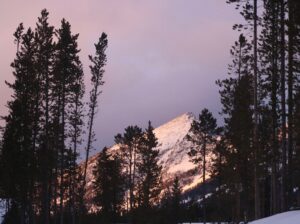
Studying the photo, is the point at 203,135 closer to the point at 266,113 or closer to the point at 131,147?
the point at 131,147

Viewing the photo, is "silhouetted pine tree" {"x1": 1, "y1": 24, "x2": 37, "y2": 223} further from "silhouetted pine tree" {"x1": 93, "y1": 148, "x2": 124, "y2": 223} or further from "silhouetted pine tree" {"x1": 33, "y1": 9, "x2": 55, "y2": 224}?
"silhouetted pine tree" {"x1": 93, "y1": 148, "x2": 124, "y2": 223}

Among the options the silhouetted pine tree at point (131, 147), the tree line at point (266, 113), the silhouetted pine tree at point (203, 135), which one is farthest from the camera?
the silhouetted pine tree at point (131, 147)

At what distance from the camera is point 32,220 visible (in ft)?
108

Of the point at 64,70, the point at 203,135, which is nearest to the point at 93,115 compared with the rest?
the point at 64,70

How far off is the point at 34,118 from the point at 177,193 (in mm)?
39522

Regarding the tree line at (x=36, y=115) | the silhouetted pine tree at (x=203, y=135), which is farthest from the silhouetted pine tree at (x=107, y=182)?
the tree line at (x=36, y=115)

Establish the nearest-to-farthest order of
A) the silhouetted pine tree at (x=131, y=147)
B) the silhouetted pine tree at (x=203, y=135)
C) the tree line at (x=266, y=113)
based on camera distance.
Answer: the tree line at (x=266, y=113)
the silhouetted pine tree at (x=203, y=135)
the silhouetted pine tree at (x=131, y=147)

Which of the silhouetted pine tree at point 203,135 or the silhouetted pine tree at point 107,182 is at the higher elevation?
the silhouetted pine tree at point 203,135

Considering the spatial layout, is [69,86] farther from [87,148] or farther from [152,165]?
[152,165]

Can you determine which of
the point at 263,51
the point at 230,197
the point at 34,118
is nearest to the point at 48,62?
the point at 34,118

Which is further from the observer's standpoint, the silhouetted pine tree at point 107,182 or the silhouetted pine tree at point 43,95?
the silhouetted pine tree at point 107,182

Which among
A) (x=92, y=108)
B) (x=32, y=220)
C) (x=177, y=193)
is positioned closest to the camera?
(x=32, y=220)

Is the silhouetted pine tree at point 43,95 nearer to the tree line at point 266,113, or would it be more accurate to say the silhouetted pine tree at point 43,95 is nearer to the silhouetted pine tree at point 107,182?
the tree line at point 266,113

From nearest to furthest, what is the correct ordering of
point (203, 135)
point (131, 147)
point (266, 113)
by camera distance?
point (266, 113) < point (203, 135) < point (131, 147)
